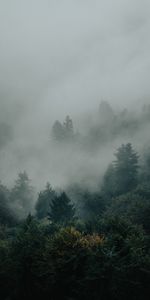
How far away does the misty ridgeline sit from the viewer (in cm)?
5003

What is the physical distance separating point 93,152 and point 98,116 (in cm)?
2428

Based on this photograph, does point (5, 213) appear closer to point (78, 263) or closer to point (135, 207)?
point (135, 207)

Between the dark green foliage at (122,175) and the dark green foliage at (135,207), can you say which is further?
the dark green foliage at (122,175)

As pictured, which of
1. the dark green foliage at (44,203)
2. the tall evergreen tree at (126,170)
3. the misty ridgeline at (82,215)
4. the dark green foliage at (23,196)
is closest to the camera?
the misty ridgeline at (82,215)

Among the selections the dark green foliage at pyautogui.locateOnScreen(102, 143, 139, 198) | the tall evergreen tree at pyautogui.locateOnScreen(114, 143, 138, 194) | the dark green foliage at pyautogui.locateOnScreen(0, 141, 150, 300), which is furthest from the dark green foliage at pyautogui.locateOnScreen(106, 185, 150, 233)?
the dark green foliage at pyautogui.locateOnScreen(0, 141, 150, 300)

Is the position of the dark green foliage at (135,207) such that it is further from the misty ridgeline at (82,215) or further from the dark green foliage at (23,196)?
the dark green foliage at (23,196)

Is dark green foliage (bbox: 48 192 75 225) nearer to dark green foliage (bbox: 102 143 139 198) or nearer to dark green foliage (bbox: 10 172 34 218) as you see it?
dark green foliage (bbox: 102 143 139 198)

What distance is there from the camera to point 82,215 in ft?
338

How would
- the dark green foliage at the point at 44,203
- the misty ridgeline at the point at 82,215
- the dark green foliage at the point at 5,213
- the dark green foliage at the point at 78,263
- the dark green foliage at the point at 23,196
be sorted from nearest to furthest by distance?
the dark green foliage at the point at 78,263 < the misty ridgeline at the point at 82,215 < the dark green foliage at the point at 5,213 < the dark green foliage at the point at 44,203 < the dark green foliage at the point at 23,196

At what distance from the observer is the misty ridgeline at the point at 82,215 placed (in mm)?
50031

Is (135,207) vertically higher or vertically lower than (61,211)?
lower

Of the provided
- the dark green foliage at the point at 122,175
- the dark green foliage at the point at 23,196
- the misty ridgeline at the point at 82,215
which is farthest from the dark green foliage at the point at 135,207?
the dark green foliage at the point at 23,196

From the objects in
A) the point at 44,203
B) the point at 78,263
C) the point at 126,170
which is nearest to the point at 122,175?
the point at 126,170

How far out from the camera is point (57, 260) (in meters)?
52.3
